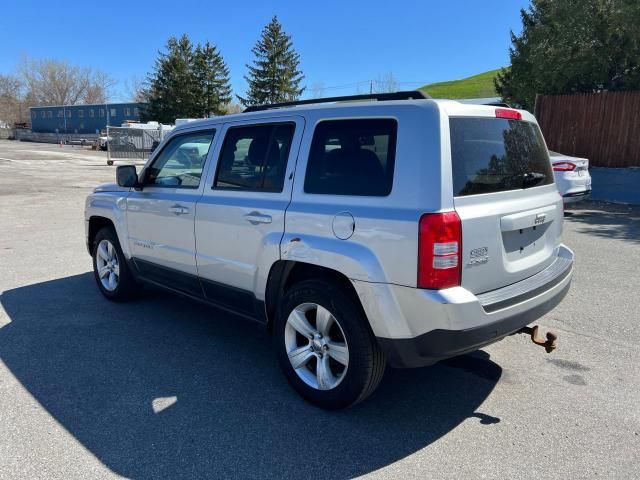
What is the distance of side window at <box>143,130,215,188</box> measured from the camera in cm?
418

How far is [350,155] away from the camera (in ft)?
10.2

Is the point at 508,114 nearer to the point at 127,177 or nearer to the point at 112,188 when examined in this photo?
the point at 127,177

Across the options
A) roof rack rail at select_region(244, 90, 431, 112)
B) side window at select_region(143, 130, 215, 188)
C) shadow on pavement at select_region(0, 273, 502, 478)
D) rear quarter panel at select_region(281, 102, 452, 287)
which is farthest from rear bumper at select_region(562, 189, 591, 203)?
rear quarter panel at select_region(281, 102, 452, 287)

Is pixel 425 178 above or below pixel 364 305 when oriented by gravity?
above

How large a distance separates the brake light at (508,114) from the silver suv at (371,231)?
15 mm

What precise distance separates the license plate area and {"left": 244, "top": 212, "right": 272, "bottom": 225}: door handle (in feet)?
5.00

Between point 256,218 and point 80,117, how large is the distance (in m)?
Answer: 83.5

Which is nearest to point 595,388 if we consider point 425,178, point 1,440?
point 425,178

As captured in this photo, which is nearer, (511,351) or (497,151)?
(497,151)

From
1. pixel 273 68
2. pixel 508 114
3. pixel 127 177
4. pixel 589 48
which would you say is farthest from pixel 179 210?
pixel 273 68

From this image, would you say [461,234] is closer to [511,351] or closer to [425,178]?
[425,178]

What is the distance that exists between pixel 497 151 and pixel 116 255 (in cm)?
391

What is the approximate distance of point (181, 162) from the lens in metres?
4.45

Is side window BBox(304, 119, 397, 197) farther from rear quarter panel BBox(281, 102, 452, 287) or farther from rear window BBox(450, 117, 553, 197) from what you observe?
rear window BBox(450, 117, 553, 197)
